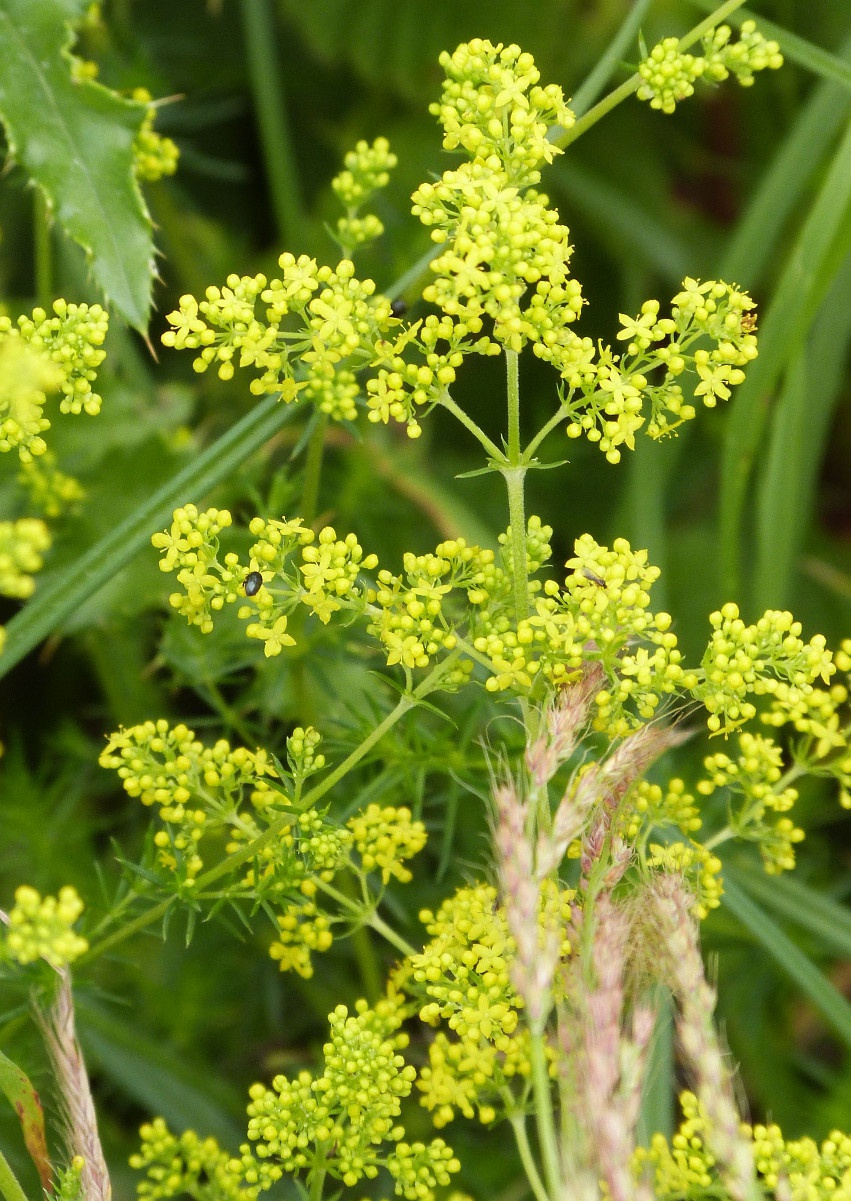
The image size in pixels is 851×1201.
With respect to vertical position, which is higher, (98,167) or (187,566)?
(98,167)

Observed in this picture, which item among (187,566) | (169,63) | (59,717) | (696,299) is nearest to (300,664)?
(187,566)

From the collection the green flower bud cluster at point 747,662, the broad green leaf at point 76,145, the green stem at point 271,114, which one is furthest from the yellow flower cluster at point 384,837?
the green stem at point 271,114

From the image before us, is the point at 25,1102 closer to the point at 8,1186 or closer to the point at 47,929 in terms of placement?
the point at 8,1186

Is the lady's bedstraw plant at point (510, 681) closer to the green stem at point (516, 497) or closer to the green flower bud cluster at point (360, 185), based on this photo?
the green stem at point (516, 497)

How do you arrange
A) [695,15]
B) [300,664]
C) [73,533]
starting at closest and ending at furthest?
1. [300,664]
2. [73,533]
3. [695,15]

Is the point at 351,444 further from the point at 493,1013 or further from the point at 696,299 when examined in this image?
the point at 493,1013
